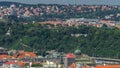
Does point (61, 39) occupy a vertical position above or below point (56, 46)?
above

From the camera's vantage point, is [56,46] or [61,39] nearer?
[56,46]

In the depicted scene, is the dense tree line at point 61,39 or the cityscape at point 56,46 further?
the dense tree line at point 61,39

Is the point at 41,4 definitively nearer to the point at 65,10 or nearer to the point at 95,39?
the point at 65,10

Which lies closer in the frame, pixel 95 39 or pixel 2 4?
pixel 95 39

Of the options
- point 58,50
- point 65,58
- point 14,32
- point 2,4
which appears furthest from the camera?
point 2,4

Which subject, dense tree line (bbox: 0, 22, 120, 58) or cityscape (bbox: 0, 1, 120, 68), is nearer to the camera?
cityscape (bbox: 0, 1, 120, 68)

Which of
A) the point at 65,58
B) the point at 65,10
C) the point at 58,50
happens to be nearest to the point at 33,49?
the point at 58,50

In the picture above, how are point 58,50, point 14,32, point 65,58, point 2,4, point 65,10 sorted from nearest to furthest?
point 65,58 < point 58,50 < point 14,32 < point 65,10 < point 2,4
